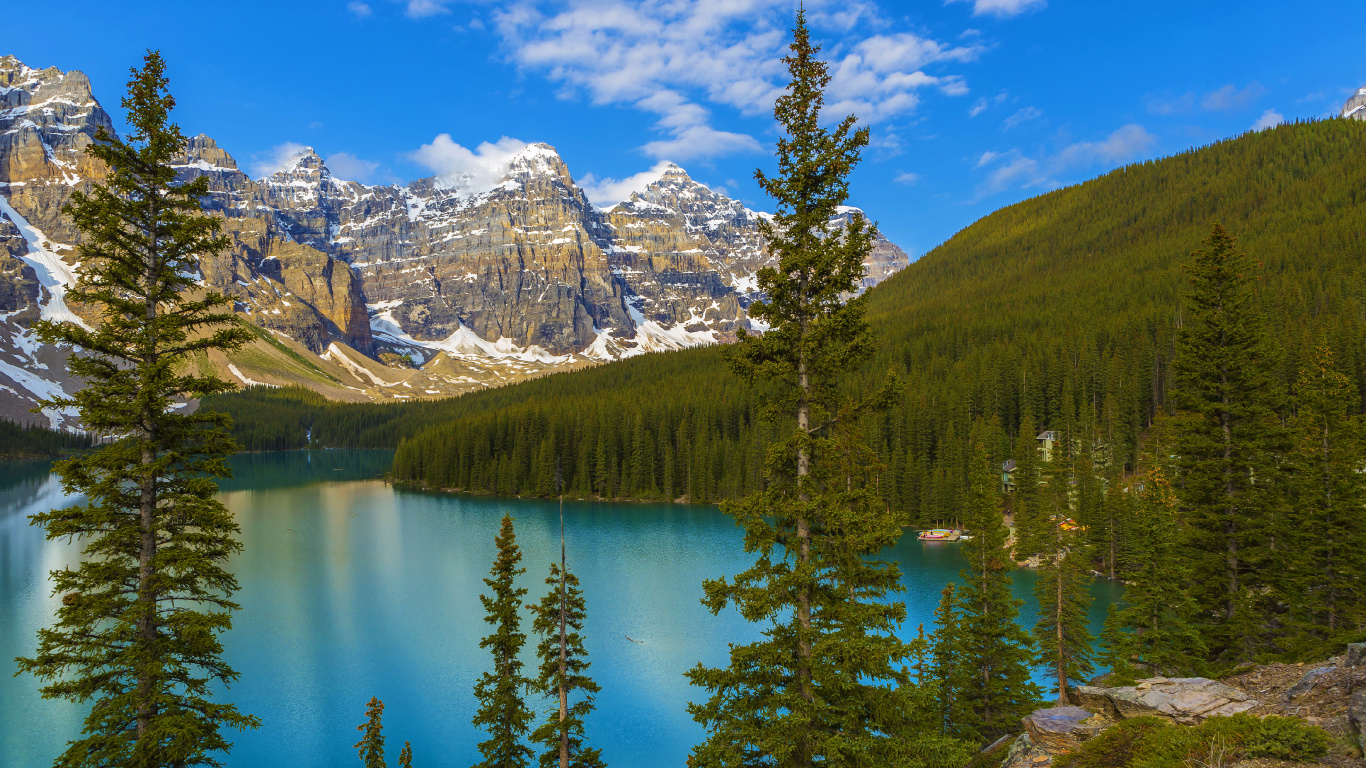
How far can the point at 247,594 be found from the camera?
1956 inches

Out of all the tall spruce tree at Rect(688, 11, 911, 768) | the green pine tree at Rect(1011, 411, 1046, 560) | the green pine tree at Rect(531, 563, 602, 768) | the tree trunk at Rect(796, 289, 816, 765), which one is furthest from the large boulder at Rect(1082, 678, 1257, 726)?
the green pine tree at Rect(1011, 411, 1046, 560)

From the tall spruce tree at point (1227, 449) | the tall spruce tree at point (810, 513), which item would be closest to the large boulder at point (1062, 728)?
the tall spruce tree at point (810, 513)

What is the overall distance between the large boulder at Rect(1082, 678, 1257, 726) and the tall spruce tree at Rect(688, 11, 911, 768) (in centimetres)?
410

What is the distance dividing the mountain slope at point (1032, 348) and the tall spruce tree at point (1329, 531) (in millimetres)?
41505

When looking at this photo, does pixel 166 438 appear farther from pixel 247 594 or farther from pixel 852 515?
pixel 247 594

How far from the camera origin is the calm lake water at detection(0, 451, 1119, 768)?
29.0 m

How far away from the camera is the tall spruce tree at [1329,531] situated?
19688 mm

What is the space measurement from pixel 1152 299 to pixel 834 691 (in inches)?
4559

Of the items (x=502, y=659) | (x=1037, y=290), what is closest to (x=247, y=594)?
(x=502, y=659)

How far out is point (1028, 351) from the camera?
308ft

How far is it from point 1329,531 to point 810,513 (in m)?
19.8

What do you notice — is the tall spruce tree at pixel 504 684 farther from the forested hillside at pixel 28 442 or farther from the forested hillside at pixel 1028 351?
the forested hillside at pixel 28 442

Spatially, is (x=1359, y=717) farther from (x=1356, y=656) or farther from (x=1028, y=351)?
(x=1028, y=351)

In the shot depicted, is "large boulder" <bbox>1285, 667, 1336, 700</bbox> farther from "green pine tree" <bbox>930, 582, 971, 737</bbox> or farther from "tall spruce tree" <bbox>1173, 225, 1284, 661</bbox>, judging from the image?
"tall spruce tree" <bbox>1173, 225, 1284, 661</bbox>
